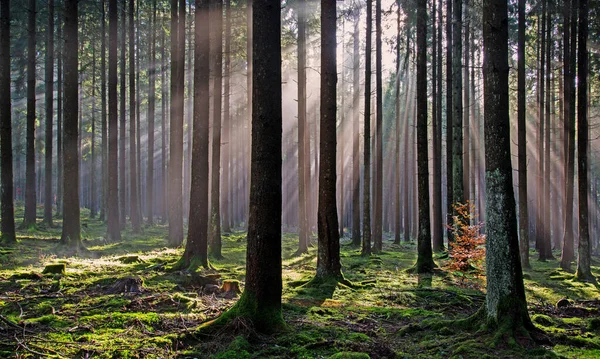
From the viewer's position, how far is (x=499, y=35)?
23.6 feet

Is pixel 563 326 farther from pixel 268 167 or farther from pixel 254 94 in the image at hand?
pixel 254 94

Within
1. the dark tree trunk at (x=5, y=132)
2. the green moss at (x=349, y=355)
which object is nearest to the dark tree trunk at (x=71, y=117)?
the dark tree trunk at (x=5, y=132)

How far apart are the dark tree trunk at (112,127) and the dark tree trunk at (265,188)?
1421 cm

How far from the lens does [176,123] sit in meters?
19.3

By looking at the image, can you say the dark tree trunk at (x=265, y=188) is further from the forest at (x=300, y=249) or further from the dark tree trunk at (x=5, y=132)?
the dark tree trunk at (x=5, y=132)

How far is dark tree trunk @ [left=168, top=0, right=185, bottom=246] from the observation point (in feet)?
61.6

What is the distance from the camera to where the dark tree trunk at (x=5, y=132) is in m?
15.6

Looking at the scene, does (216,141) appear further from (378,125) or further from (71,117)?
(378,125)

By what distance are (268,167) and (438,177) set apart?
19172 millimetres

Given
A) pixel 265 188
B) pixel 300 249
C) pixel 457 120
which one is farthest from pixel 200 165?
pixel 457 120

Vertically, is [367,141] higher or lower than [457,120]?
lower

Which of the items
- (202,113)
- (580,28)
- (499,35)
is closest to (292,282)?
(202,113)

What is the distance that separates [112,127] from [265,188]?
576 inches

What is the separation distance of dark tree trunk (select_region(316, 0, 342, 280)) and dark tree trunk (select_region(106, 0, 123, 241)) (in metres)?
11.0
